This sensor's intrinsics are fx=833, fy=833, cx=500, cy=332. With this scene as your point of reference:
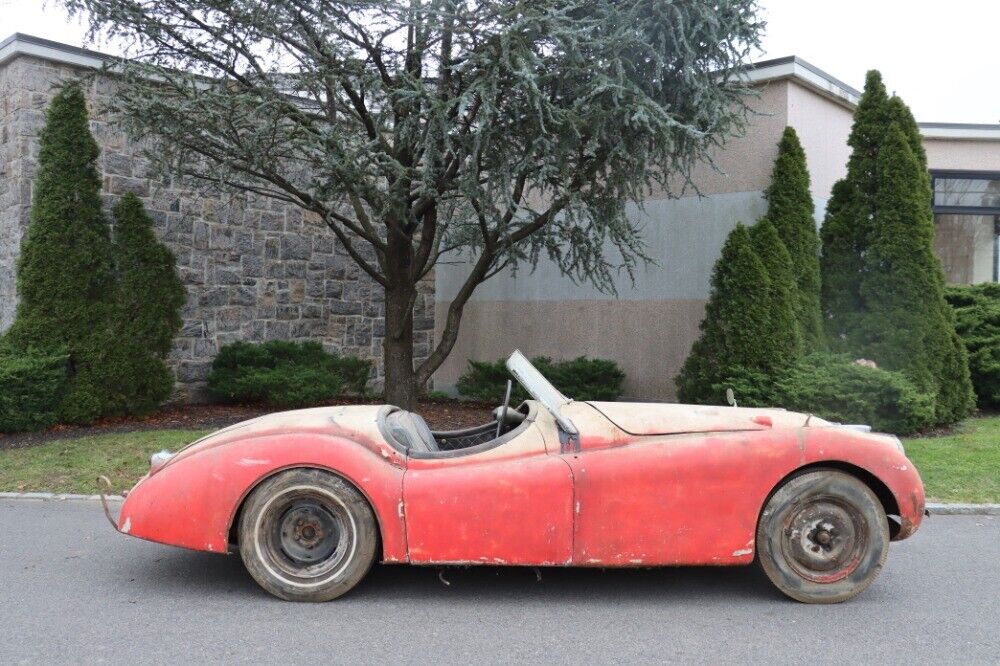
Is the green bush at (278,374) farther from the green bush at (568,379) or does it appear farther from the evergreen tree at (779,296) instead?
the evergreen tree at (779,296)

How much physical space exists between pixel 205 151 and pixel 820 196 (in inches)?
350

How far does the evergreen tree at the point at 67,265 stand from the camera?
10430 millimetres

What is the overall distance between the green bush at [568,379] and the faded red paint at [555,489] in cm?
790

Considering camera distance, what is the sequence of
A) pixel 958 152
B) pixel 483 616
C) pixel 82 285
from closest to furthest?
pixel 483 616
pixel 82 285
pixel 958 152

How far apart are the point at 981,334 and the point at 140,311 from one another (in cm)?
1237

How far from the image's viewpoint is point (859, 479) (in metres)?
4.64

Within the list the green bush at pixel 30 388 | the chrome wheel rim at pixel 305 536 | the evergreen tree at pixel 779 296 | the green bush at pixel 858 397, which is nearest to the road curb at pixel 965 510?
Answer: the green bush at pixel 858 397

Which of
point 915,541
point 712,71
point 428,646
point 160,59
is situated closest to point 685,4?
point 712,71

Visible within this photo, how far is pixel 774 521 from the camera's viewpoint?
4.50 meters

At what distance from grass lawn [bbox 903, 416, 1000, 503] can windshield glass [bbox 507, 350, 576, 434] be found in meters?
4.48

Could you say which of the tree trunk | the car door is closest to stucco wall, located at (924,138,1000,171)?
the tree trunk

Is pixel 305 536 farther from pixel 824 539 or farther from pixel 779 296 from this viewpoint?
pixel 779 296

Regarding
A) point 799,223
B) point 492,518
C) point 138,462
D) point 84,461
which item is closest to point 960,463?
point 799,223

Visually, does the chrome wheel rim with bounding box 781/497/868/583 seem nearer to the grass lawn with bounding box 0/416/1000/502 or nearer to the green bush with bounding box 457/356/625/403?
the grass lawn with bounding box 0/416/1000/502
